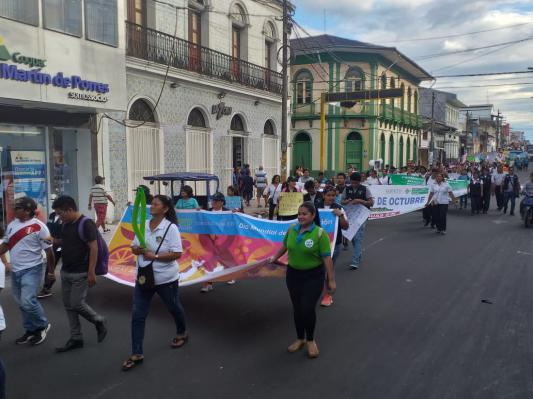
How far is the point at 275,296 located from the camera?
24.7 feet

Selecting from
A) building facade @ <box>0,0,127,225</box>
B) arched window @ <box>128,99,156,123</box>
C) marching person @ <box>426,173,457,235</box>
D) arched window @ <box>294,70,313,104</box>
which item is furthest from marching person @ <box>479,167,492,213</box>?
arched window @ <box>294,70,313,104</box>

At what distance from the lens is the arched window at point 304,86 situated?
39.6 metres

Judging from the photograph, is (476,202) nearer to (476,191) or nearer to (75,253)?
(476,191)

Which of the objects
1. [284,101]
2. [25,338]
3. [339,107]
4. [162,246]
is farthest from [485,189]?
[339,107]

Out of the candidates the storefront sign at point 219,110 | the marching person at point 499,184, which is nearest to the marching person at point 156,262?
the storefront sign at point 219,110

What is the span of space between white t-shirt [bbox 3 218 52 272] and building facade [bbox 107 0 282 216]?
9.65 metres

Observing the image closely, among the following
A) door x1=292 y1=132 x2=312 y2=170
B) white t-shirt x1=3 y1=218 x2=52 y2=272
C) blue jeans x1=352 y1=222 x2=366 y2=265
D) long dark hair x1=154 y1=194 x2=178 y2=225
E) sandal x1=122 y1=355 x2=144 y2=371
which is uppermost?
door x1=292 y1=132 x2=312 y2=170

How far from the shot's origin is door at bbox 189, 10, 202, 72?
59.2 ft

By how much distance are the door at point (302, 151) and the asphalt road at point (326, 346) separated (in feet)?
102

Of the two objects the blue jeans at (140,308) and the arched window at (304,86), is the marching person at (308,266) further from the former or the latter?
the arched window at (304,86)

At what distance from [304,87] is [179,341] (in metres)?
36.2

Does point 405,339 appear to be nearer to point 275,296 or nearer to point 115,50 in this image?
point 275,296

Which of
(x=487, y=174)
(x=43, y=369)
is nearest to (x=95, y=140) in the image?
Answer: (x=43, y=369)

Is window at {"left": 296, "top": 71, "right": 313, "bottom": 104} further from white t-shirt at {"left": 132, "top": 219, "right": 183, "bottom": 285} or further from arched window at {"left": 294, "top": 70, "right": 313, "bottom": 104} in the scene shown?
white t-shirt at {"left": 132, "top": 219, "right": 183, "bottom": 285}
